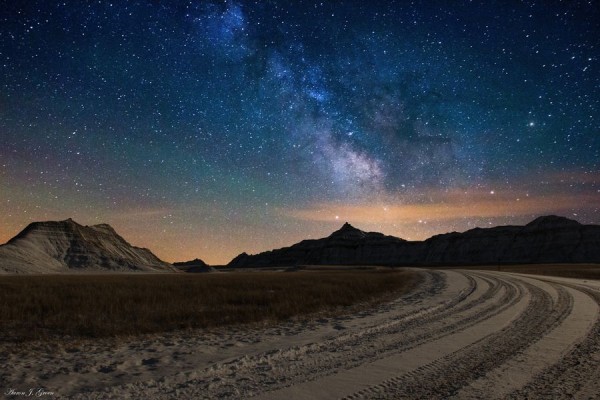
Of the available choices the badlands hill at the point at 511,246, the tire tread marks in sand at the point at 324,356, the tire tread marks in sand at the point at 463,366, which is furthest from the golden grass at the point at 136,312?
the badlands hill at the point at 511,246

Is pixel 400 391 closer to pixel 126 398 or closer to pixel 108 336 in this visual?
pixel 126 398

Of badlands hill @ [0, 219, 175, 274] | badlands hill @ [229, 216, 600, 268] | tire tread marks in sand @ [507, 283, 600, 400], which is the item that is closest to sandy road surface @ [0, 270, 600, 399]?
tire tread marks in sand @ [507, 283, 600, 400]

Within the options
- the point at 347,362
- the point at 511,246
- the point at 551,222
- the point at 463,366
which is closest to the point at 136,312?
the point at 347,362

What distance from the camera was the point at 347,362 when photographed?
7.24 meters

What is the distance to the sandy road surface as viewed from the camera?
19.0 ft

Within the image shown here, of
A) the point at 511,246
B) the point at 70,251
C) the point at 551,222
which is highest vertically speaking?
the point at 551,222

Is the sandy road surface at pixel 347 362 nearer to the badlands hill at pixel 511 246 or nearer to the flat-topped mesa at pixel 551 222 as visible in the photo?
the badlands hill at pixel 511 246

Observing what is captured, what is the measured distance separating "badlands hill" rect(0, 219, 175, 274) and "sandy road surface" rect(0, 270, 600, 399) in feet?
333

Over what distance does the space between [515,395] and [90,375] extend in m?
6.80

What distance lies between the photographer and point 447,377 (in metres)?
6.18

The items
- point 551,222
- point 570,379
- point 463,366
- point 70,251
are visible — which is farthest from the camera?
point 551,222

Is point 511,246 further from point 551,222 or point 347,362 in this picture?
point 347,362

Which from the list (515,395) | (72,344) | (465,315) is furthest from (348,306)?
(515,395)

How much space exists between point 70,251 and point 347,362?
420ft
